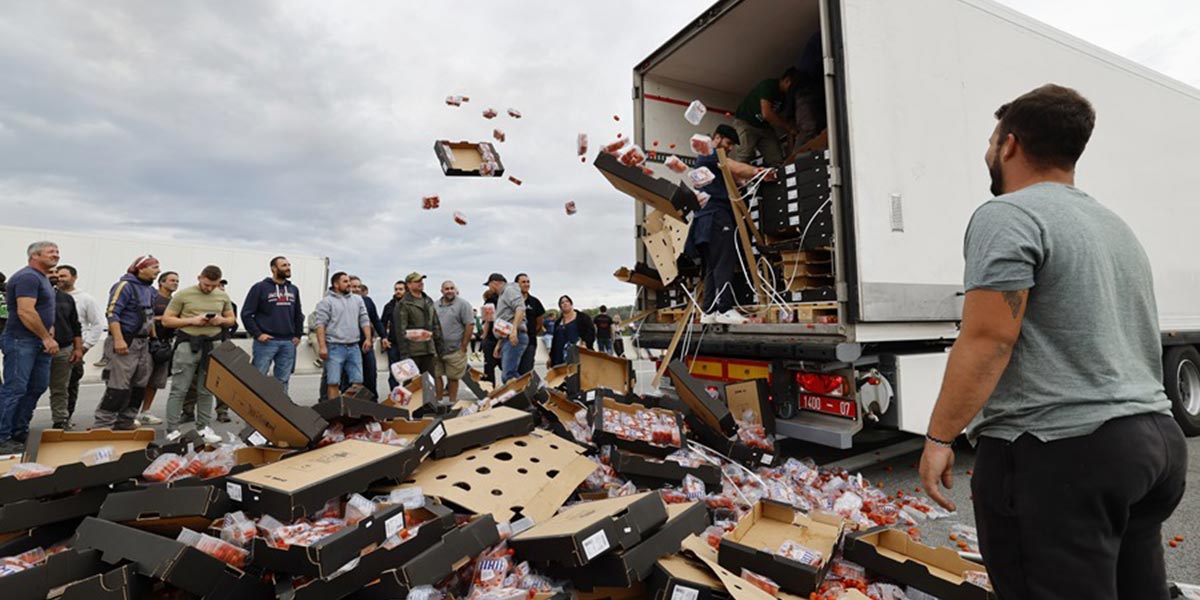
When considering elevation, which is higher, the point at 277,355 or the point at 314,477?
the point at 277,355

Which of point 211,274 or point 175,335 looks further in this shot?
point 175,335

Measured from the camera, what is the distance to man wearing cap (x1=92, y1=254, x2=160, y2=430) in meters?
5.26

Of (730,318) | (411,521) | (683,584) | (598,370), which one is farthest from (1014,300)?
(598,370)

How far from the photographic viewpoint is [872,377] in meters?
3.48

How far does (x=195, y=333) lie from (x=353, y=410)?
3307 mm

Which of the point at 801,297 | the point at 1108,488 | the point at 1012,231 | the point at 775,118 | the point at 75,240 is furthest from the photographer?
the point at 75,240

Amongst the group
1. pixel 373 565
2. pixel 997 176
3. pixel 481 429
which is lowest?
pixel 373 565

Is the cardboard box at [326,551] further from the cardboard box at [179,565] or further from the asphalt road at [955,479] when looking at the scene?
the asphalt road at [955,479]

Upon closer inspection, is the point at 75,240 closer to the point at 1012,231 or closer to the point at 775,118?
the point at 775,118

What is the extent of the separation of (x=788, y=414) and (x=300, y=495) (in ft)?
9.63

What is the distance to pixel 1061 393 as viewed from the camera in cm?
134

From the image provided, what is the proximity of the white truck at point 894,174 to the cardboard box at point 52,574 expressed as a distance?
135 inches

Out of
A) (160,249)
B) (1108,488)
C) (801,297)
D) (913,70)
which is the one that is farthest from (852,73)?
(160,249)

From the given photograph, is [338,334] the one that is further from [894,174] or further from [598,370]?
[894,174]
